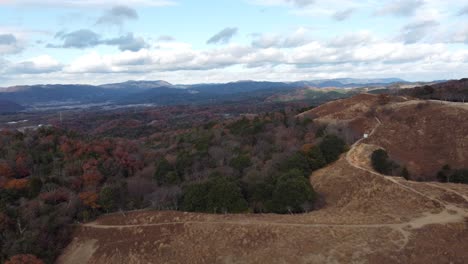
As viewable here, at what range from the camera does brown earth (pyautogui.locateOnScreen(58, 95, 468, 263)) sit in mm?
21702

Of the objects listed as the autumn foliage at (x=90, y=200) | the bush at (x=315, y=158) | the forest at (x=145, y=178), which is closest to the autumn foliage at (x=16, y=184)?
the forest at (x=145, y=178)

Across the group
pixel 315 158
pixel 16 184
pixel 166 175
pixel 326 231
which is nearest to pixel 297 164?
pixel 315 158

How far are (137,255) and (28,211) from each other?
1254 cm

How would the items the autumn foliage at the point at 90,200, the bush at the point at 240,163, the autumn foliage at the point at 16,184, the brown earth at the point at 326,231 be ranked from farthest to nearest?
the bush at the point at 240,163, the autumn foliage at the point at 16,184, the autumn foliage at the point at 90,200, the brown earth at the point at 326,231

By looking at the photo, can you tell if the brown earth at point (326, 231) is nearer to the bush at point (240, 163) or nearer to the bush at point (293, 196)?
the bush at point (293, 196)

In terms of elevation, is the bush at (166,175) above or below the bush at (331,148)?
below

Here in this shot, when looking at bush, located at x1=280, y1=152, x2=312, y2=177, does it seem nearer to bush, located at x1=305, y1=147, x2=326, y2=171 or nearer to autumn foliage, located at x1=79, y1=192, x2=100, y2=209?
bush, located at x1=305, y1=147, x2=326, y2=171

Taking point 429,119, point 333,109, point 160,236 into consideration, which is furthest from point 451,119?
point 160,236

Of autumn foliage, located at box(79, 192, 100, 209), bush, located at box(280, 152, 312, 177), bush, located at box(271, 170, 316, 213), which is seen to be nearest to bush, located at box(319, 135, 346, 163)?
bush, located at box(280, 152, 312, 177)

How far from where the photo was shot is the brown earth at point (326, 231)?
21.7 meters

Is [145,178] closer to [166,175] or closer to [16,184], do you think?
[166,175]

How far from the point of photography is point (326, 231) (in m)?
23.9

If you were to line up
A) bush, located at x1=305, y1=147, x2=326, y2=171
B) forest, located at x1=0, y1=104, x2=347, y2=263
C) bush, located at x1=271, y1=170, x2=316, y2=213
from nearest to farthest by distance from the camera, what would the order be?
1. bush, located at x1=271, y1=170, x2=316, y2=213
2. forest, located at x1=0, y1=104, x2=347, y2=263
3. bush, located at x1=305, y1=147, x2=326, y2=171

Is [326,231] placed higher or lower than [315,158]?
lower
